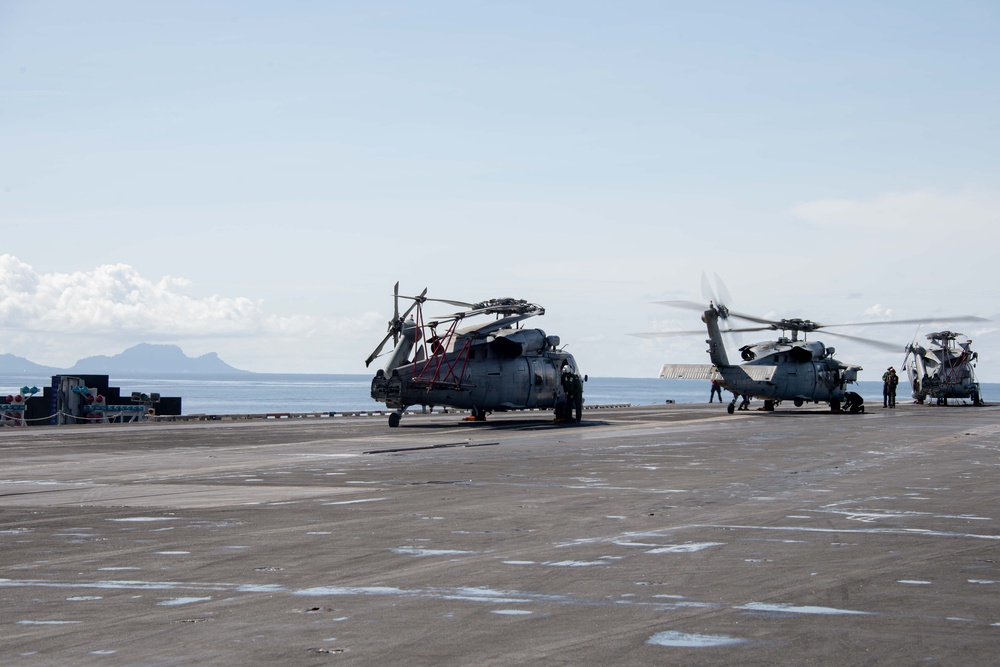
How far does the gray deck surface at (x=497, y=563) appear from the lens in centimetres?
766

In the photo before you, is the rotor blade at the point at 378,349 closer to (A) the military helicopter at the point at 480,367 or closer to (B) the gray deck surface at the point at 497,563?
(A) the military helicopter at the point at 480,367

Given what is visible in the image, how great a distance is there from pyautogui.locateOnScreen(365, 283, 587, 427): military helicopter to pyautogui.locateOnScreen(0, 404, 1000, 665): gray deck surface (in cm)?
1680

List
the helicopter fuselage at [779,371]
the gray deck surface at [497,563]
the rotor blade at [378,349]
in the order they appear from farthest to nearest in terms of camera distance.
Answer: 1. the helicopter fuselage at [779,371]
2. the rotor blade at [378,349]
3. the gray deck surface at [497,563]

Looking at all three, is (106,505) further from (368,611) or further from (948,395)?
(948,395)

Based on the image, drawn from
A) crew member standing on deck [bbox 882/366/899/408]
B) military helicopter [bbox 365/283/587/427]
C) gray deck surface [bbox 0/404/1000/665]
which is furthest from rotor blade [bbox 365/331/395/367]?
crew member standing on deck [bbox 882/366/899/408]

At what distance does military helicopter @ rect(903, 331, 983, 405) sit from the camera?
269ft

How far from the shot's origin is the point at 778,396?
189 ft

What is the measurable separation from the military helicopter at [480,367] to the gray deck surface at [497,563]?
16.8 meters

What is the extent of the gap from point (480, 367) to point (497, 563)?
3294 cm

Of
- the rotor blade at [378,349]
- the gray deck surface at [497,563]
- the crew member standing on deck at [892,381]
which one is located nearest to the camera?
the gray deck surface at [497,563]

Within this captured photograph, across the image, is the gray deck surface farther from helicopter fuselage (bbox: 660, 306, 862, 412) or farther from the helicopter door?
helicopter fuselage (bbox: 660, 306, 862, 412)

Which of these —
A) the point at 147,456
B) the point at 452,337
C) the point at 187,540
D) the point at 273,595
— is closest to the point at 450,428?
the point at 452,337

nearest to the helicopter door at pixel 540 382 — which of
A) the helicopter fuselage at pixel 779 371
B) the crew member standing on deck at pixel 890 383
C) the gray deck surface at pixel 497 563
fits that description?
the helicopter fuselage at pixel 779 371

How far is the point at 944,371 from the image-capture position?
8238 centimetres
